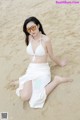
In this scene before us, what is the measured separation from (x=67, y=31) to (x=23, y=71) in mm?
851

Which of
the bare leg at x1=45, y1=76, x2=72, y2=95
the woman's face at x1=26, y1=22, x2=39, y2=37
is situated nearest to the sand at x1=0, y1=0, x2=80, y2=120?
the bare leg at x1=45, y1=76, x2=72, y2=95

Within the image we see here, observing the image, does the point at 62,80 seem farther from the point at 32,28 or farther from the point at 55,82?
the point at 32,28

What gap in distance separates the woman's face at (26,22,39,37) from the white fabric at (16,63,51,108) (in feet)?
1.02

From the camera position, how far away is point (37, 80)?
9.80 feet

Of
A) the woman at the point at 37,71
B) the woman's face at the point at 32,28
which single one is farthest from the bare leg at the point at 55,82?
the woman's face at the point at 32,28

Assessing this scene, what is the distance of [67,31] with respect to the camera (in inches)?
151

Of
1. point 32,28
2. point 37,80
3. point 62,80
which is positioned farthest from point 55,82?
point 32,28

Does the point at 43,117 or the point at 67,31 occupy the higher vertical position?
the point at 67,31

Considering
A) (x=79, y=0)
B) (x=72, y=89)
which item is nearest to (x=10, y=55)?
(x=72, y=89)

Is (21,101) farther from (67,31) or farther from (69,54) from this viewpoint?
(67,31)

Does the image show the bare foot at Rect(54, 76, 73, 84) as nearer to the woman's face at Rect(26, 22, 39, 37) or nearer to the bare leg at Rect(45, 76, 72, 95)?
the bare leg at Rect(45, 76, 72, 95)

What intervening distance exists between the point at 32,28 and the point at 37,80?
1.65 feet

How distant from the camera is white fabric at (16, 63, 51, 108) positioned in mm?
2867

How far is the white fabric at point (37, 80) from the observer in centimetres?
287
